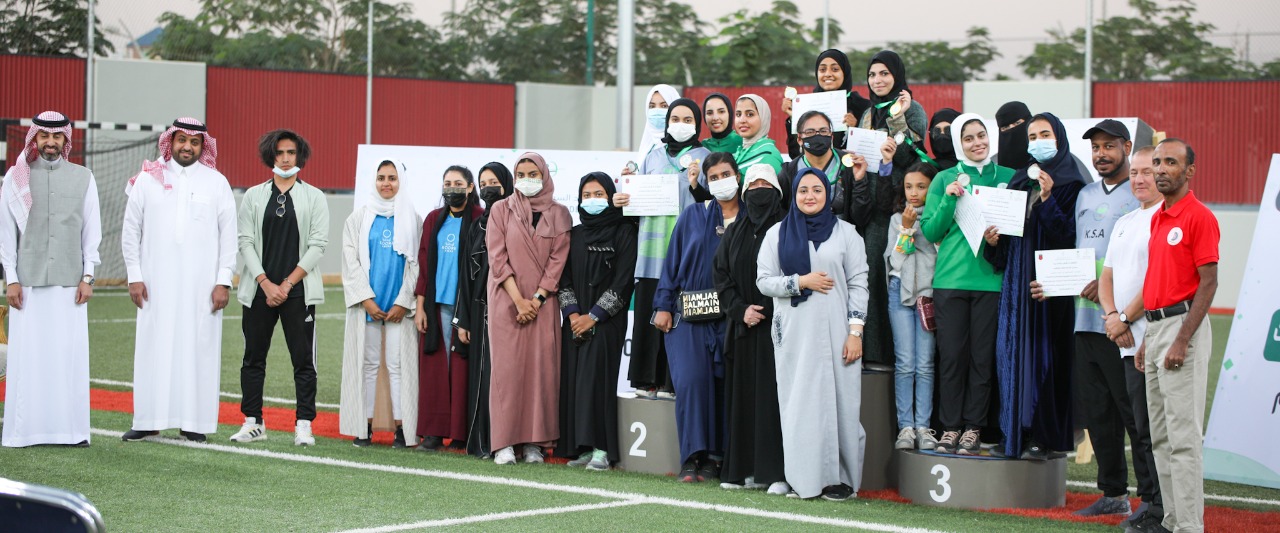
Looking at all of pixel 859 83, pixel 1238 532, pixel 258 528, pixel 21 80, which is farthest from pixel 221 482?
→ pixel 859 83

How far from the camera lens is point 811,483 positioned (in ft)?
22.4

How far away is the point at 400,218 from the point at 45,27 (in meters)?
13.6

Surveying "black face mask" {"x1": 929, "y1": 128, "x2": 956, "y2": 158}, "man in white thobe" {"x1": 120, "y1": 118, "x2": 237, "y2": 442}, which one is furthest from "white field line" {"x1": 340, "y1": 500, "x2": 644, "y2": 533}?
"man in white thobe" {"x1": 120, "y1": 118, "x2": 237, "y2": 442}

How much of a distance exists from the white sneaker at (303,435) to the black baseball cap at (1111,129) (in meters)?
4.77

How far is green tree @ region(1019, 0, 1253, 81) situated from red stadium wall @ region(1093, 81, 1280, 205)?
206mm

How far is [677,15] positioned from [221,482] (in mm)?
18900

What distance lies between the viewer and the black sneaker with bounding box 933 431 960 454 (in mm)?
6953

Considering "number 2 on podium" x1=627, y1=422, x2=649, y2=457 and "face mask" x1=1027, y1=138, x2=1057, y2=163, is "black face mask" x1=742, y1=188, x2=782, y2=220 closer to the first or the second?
"face mask" x1=1027, y1=138, x2=1057, y2=163

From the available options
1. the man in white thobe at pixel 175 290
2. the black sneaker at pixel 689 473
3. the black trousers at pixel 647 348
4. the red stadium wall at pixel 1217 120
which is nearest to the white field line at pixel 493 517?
the black sneaker at pixel 689 473

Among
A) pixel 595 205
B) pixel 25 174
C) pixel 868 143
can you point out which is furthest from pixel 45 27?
pixel 868 143

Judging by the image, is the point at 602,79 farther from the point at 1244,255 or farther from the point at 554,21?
the point at 1244,255

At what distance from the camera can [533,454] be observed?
8070 mm

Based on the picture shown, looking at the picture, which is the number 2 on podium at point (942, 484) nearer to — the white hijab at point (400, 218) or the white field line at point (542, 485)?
the white field line at point (542, 485)

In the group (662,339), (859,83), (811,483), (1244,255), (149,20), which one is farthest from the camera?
(859,83)
